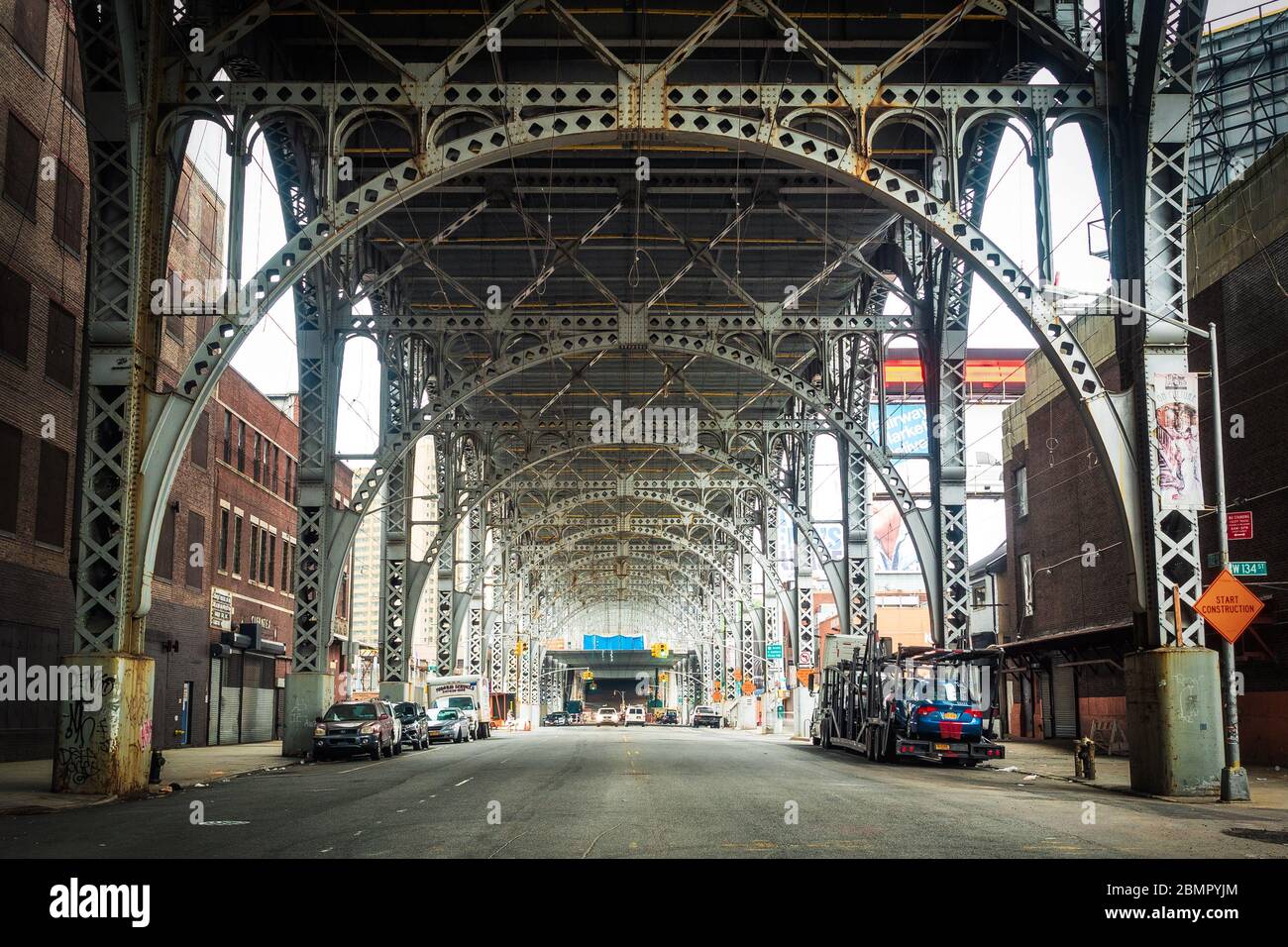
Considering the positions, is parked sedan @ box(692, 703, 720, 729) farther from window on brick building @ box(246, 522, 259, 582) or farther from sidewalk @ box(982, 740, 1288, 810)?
sidewalk @ box(982, 740, 1288, 810)

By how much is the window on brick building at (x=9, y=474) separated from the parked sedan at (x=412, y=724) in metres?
13.9

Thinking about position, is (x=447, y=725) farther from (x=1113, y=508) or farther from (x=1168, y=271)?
(x=1168, y=271)

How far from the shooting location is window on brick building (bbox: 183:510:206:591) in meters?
Answer: 42.0

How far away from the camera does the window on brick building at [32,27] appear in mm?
30766

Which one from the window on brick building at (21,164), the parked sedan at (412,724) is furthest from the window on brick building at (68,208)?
the parked sedan at (412,724)

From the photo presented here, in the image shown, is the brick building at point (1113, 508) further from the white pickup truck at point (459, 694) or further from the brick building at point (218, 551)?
the brick building at point (218, 551)

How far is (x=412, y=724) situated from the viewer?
4244 cm

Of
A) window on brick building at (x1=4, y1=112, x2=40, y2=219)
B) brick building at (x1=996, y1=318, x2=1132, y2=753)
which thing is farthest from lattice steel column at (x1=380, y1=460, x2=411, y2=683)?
brick building at (x1=996, y1=318, x2=1132, y2=753)

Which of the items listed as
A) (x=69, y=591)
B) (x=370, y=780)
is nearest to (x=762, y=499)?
(x=69, y=591)

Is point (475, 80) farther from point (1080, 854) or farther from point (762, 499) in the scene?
point (762, 499)

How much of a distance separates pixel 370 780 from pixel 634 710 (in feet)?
316

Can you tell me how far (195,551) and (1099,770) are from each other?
29.0 meters

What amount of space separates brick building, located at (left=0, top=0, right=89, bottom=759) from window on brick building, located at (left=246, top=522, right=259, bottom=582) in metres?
16.5
